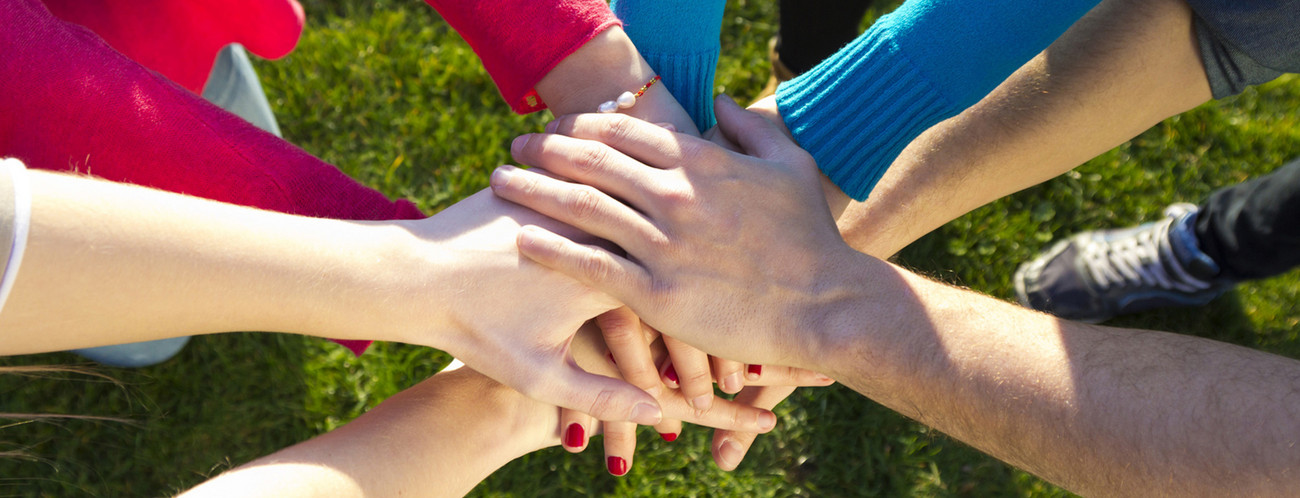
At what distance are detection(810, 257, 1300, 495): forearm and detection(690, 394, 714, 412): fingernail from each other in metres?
0.31

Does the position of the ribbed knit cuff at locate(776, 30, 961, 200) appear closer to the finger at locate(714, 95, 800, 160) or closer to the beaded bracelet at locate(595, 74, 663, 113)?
the finger at locate(714, 95, 800, 160)

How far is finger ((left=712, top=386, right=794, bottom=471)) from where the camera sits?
180 centimetres

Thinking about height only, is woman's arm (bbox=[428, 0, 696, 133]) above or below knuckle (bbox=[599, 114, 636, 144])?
above

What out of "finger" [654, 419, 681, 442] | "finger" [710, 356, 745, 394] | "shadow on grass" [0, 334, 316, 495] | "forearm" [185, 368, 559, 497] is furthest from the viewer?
"shadow on grass" [0, 334, 316, 495]

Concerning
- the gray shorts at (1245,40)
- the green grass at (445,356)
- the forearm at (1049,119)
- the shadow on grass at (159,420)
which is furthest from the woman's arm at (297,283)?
the gray shorts at (1245,40)

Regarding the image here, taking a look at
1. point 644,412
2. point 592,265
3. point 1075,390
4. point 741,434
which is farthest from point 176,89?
point 1075,390

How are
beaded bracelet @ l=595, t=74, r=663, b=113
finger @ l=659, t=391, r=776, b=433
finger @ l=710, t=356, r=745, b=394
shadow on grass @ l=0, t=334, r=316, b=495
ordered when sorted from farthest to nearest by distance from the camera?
1. shadow on grass @ l=0, t=334, r=316, b=495
2. finger @ l=659, t=391, r=776, b=433
3. finger @ l=710, t=356, r=745, b=394
4. beaded bracelet @ l=595, t=74, r=663, b=113

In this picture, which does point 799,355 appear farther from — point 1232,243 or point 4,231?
point 1232,243

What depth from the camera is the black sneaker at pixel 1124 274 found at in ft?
7.19

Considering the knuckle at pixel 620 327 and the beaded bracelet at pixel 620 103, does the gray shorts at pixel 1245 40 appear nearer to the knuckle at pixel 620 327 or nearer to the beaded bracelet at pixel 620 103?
the beaded bracelet at pixel 620 103

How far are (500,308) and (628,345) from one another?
282mm

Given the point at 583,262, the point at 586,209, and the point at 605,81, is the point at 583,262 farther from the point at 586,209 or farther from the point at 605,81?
the point at 605,81

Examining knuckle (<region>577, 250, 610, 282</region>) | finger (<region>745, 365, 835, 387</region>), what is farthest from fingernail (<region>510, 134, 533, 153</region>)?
finger (<region>745, 365, 835, 387</region>)

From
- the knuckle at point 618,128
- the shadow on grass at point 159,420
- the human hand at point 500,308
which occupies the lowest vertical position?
the shadow on grass at point 159,420
